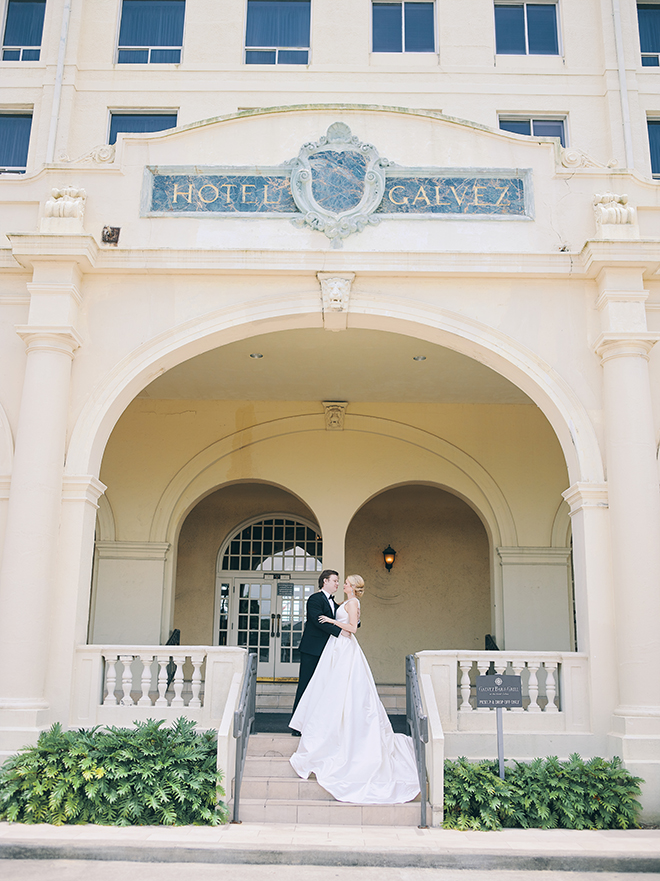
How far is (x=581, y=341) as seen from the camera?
9781 millimetres

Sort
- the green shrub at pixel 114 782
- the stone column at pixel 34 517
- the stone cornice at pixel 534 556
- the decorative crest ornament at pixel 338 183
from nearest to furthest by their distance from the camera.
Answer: the green shrub at pixel 114 782 → the stone column at pixel 34 517 → the decorative crest ornament at pixel 338 183 → the stone cornice at pixel 534 556

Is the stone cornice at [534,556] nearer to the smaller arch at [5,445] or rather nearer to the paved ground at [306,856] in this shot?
the paved ground at [306,856]

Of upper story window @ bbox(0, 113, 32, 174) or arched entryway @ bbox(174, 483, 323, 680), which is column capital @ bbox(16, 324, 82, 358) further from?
arched entryway @ bbox(174, 483, 323, 680)

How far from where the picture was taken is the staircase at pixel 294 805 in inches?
307

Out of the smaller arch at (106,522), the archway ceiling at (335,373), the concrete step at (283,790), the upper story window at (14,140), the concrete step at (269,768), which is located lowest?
the concrete step at (283,790)

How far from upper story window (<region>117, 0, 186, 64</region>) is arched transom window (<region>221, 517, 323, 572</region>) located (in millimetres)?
8687

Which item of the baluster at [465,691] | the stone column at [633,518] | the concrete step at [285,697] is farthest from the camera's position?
the concrete step at [285,697]

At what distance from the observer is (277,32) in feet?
48.4

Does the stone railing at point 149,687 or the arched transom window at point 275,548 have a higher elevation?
the arched transom window at point 275,548

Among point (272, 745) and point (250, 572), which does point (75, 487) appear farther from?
point (250, 572)

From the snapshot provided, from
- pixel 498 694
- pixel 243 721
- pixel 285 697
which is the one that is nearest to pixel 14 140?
pixel 285 697

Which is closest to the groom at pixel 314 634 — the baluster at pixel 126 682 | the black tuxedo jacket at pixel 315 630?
the black tuxedo jacket at pixel 315 630

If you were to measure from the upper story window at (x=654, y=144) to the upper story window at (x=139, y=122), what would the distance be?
8.15 meters

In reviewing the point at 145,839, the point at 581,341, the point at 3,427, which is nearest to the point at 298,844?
the point at 145,839
